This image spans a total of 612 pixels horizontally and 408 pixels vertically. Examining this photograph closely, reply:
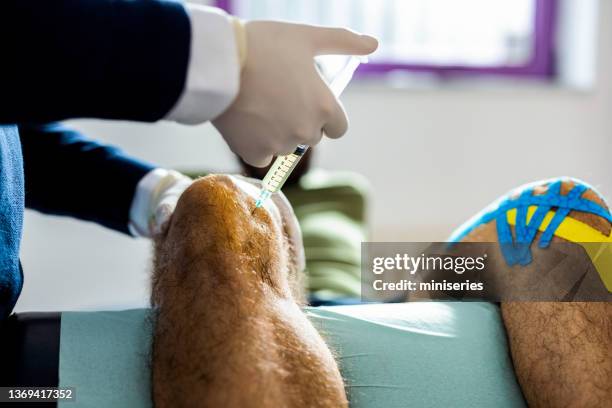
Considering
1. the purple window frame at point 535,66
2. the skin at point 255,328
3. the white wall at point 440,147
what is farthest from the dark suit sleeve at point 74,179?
the purple window frame at point 535,66

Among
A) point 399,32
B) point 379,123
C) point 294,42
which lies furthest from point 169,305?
point 399,32

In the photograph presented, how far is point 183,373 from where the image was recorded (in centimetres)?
76

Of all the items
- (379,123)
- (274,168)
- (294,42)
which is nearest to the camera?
(294,42)

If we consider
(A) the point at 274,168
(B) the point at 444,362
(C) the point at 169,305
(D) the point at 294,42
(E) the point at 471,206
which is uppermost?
(D) the point at 294,42

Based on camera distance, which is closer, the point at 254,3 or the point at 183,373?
the point at 183,373

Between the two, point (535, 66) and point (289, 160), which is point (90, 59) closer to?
point (289, 160)

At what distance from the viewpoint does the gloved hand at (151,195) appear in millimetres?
1142

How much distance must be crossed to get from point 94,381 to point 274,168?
1.02 feet

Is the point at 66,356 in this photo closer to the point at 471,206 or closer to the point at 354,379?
the point at 354,379

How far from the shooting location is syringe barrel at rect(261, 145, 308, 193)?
91 centimetres

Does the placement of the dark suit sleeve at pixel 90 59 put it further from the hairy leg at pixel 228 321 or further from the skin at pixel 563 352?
the skin at pixel 563 352

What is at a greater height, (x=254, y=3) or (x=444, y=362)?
(x=254, y=3)

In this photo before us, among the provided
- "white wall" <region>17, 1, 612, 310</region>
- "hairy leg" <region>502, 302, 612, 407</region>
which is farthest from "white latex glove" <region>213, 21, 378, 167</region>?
"white wall" <region>17, 1, 612, 310</region>

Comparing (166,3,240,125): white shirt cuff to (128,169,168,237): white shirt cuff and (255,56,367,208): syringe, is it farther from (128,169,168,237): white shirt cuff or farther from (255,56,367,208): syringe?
(128,169,168,237): white shirt cuff
